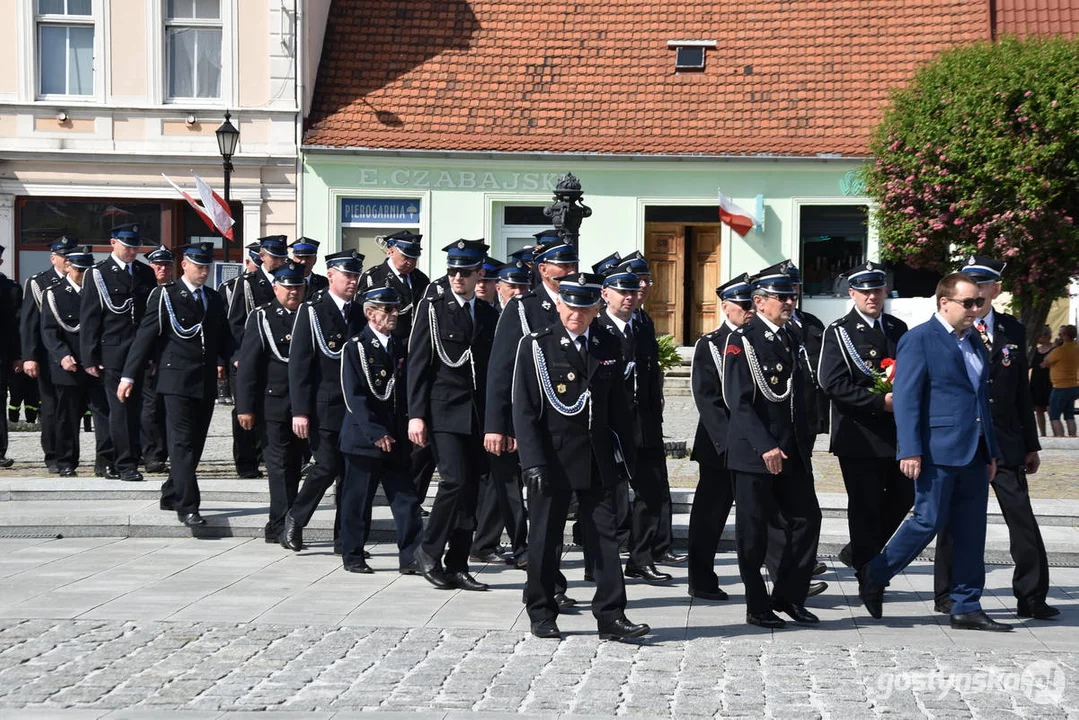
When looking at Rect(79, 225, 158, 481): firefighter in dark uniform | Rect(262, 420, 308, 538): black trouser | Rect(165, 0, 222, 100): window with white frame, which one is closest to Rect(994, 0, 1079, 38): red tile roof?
Rect(165, 0, 222, 100): window with white frame

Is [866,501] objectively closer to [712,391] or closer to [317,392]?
[712,391]

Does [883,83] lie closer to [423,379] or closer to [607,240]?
[607,240]

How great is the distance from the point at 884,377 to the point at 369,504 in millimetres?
3416

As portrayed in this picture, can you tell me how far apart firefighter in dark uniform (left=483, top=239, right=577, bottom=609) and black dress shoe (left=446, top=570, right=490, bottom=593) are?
63 centimetres

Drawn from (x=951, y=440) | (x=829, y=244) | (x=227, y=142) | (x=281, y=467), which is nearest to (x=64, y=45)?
(x=227, y=142)

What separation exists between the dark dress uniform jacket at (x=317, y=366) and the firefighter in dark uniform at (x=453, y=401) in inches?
36.3

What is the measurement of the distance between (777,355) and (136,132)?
19752mm

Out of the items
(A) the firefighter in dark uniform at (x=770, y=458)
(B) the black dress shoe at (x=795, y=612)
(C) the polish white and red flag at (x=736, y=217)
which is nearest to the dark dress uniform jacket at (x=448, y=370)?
(A) the firefighter in dark uniform at (x=770, y=458)

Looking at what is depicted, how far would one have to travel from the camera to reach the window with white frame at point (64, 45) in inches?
1041

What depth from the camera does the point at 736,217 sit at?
26734mm

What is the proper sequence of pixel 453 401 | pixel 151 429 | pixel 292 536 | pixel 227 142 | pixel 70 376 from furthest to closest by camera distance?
pixel 227 142, pixel 151 429, pixel 70 376, pixel 292 536, pixel 453 401

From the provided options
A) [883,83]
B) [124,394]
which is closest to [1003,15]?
[883,83]

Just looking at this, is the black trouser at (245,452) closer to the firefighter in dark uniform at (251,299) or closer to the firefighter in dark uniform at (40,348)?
the firefighter in dark uniform at (251,299)

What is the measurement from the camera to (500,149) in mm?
26812
